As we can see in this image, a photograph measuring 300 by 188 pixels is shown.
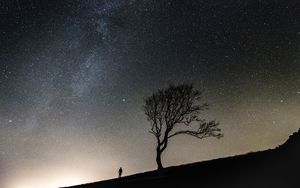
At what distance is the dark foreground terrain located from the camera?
880 cm

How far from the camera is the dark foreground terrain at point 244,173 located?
8805 mm

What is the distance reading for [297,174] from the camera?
8492 millimetres

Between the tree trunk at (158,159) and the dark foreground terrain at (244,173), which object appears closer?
the dark foreground terrain at (244,173)

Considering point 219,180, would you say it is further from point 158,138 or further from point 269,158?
point 158,138

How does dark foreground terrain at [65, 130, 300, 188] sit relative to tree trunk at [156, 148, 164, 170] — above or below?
below

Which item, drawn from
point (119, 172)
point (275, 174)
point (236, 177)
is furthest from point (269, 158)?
point (119, 172)

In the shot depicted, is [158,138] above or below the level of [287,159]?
above

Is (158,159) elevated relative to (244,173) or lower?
elevated

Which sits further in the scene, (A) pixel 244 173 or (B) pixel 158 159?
(B) pixel 158 159

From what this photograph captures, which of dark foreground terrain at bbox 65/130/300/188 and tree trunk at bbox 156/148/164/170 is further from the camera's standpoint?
tree trunk at bbox 156/148/164/170

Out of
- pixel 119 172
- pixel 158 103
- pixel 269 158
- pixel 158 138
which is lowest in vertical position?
pixel 269 158

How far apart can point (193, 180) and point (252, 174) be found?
3016mm

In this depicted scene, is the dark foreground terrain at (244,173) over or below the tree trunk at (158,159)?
below

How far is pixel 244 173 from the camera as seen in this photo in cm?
1091
